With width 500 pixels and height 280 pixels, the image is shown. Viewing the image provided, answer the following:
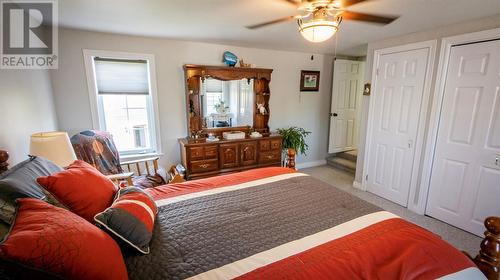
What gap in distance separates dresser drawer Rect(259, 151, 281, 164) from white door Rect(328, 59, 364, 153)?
1.36 meters

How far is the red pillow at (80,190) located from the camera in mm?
1112

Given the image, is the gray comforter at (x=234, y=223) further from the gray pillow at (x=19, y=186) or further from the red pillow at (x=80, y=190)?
the gray pillow at (x=19, y=186)

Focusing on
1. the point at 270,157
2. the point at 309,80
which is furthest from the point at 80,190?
the point at 309,80

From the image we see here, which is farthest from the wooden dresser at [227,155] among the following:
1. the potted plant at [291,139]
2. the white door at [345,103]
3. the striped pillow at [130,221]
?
the striped pillow at [130,221]

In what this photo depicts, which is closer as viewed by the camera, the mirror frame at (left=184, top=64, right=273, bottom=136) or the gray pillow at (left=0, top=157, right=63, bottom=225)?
the gray pillow at (left=0, top=157, right=63, bottom=225)

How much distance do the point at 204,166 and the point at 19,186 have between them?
7.67ft

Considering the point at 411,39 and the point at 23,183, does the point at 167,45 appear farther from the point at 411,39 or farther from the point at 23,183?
the point at 411,39

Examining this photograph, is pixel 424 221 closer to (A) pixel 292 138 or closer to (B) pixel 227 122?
(A) pixel 292 138

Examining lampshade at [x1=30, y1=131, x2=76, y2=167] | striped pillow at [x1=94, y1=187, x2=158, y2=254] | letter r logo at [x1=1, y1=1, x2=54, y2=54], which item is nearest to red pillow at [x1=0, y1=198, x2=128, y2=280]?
striped pillow at [x1=94, y1=187, x2=158, y2=254]

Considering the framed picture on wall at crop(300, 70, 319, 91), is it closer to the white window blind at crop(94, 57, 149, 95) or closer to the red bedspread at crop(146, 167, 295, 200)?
the red bedspread at crop(146, 167, 295, 200)

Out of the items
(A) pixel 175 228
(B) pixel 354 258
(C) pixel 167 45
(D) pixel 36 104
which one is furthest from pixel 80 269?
(C) pixel 167 45

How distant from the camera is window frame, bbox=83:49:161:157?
2881mm

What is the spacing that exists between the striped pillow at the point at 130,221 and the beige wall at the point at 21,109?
1167 millimetres

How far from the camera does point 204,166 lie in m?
3.38
